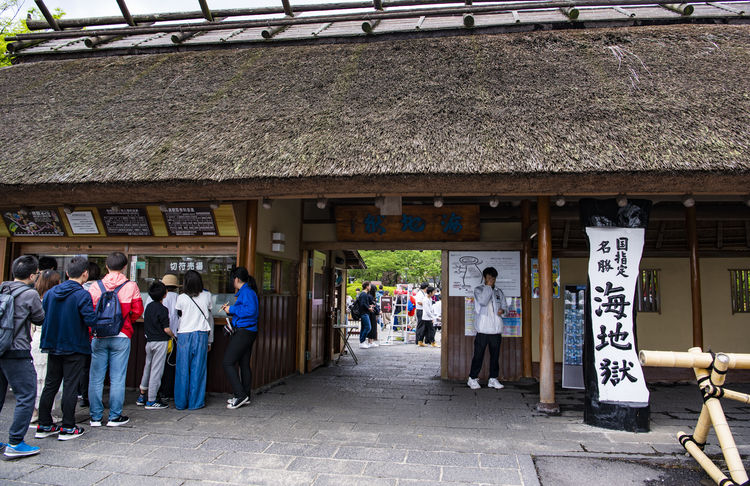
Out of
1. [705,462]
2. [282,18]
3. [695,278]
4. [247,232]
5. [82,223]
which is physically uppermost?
[282,18]

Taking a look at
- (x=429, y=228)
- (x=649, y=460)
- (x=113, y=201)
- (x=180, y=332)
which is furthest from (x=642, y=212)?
(x=113, y=201)

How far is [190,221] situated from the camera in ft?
19.5

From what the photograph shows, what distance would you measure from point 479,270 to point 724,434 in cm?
428

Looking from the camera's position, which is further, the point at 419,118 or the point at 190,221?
the point at 190,221

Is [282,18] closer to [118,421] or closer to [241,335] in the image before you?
[241,335]

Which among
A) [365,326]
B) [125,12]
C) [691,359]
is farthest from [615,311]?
[125,12]

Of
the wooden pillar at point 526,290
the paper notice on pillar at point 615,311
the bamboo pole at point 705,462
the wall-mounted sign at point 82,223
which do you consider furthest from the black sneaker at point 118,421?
the wooden pillar at point 526,290

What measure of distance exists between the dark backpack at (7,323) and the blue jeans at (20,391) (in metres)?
0.17

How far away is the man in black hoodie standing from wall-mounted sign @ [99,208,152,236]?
1.90m

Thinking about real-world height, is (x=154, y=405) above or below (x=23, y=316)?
below

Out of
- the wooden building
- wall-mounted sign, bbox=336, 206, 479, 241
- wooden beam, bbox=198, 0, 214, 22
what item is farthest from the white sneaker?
wooden beam, bbox=198, 0, 214, 22

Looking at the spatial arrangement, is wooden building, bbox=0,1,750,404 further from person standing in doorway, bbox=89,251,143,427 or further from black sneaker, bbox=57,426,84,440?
black sneaker, bbox=57,426,84,440

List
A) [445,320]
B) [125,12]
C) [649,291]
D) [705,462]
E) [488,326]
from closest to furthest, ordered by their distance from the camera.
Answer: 1. [705,462]
2. [488,326]
3. [649,291]
4. [445,320]
5. [125,12]

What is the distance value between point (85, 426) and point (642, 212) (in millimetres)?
6317
